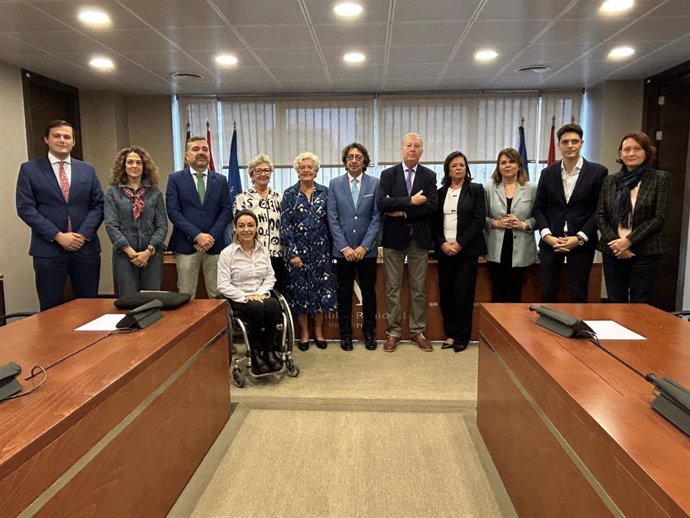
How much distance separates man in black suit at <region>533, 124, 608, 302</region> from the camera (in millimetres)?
3363

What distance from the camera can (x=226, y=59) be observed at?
463cm

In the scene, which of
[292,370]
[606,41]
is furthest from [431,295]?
[606,41]

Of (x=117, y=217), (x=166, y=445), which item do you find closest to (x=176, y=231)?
(x=117, y=217)

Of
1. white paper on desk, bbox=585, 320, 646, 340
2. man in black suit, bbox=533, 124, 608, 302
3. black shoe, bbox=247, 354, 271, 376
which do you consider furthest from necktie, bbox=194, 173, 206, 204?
white paper on desk, bbox=585, 320, 646, 340

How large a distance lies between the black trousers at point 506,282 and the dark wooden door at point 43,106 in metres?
4.54

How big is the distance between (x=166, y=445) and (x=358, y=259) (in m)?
2.16

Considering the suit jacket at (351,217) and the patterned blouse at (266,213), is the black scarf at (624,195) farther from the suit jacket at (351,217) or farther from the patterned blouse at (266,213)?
the patterned blouse at (266,213)

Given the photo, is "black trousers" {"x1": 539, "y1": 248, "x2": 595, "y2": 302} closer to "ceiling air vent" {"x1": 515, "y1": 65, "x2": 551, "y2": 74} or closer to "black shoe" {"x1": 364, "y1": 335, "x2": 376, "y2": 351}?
"black shoe" {"x1": 364, "y1": 335, "x2": 376, "y2": 351}

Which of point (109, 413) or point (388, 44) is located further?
point (388, 44)

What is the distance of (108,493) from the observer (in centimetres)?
142

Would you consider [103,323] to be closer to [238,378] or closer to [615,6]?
[238,378]

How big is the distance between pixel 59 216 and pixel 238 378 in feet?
5.20

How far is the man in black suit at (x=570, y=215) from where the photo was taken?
3363 millimetres

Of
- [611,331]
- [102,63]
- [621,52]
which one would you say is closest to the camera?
[611,331]
